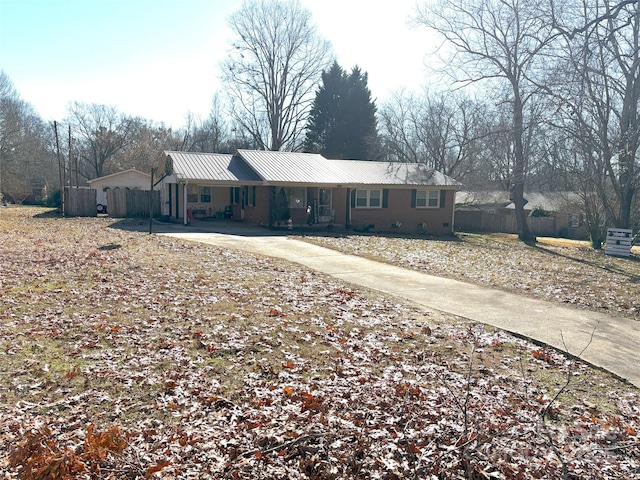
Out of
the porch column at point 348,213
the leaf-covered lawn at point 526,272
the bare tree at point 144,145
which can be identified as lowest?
the leaf-covered lawn at point 526,272

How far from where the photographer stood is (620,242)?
22578mm

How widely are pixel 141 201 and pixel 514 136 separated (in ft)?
71.1

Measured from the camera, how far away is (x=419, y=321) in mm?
7684

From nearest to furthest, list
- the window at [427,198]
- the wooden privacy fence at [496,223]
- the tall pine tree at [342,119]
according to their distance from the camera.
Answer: the window at [427,198] → the wooden privacy fence at [496,223] → the tall pine tree at [342,119]

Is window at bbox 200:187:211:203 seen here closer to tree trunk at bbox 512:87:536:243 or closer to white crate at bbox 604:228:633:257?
tree trunk at bbox 512:87:536:243

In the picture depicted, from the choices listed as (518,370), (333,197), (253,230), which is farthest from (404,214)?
(518,370)

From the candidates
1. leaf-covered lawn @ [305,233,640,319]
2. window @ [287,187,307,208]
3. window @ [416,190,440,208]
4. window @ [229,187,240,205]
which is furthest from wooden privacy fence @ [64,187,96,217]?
window @ [416,190,440,208]

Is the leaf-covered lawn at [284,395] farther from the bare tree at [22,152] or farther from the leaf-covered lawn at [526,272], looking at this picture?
the bare tree at [22,152]

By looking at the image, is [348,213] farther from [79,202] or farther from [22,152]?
[22,152]

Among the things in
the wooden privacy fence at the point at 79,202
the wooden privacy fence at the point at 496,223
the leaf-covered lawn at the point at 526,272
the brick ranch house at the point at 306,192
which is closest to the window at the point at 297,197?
the brick ranch house at the point at 306,192

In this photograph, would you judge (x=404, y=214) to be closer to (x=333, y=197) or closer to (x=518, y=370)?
(x=333, y=197)

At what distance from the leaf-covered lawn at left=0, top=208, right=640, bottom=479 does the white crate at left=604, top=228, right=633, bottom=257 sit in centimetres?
1869

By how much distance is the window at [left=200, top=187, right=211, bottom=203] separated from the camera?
92.8ft

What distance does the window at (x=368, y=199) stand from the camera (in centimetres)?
2677
